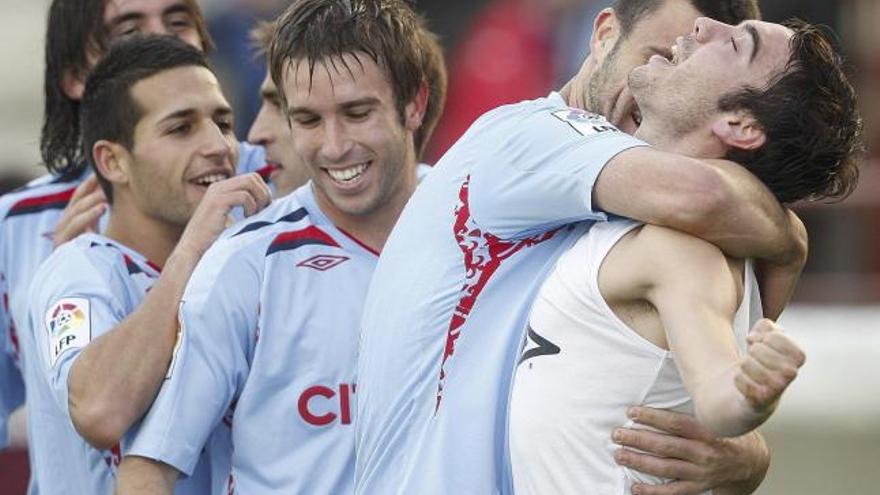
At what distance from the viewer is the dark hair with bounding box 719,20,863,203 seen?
4125mm

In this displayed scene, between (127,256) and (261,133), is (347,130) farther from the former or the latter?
(261,133)

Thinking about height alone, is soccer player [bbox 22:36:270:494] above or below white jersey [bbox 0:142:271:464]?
above

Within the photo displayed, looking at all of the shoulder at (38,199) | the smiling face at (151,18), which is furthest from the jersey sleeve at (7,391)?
the smiling face at (151,18)

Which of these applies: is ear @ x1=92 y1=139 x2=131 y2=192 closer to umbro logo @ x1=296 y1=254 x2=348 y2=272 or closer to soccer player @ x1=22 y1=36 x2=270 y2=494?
soccer player @ x1=22 y1=36 x2=270 y2=494

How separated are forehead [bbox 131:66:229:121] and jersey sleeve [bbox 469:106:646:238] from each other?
154cm

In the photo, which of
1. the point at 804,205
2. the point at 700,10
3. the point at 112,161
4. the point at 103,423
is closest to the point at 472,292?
the point at 700,10

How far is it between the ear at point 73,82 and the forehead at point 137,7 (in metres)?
0.21

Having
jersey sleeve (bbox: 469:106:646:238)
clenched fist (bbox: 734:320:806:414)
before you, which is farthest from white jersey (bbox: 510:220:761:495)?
clenched fist (bbox: 734:320:806:414)

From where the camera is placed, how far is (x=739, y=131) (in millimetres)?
4145

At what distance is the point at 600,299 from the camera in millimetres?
3986

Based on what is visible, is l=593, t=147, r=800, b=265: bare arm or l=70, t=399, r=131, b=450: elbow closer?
l=593, t=147, r=800, b=265: bare arm

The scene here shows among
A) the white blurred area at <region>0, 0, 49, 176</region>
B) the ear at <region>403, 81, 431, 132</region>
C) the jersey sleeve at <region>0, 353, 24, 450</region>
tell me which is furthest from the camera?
the white blurred area at <region>0, 0, 49, 176</region>

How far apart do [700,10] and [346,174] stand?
1.03m

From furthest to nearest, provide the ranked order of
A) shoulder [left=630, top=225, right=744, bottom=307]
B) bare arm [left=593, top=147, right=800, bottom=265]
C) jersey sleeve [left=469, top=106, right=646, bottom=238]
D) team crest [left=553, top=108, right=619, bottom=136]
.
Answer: team crest [left=553, top=108, right=619, bottom=136]
jersey sleeve [left=469, top=106, right=646, bottom=238]
bare arm [left=593, top=147, right=800, bottom=265]
shoulder [left=630, top=225, right=744, bottom=307]
